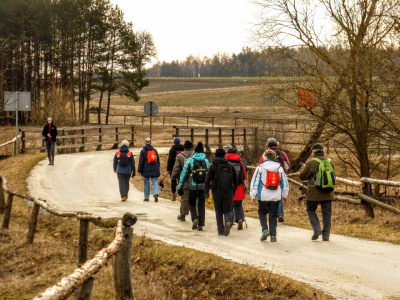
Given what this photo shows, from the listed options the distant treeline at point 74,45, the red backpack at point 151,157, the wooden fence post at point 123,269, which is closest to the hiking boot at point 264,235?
the wooden fence post at point 123,269

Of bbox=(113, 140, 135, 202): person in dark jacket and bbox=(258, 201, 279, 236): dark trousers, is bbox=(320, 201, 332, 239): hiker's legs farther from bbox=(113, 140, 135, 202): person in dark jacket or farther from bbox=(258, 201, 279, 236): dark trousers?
bbox=(113, 140, 135, 202): person in dark jacket

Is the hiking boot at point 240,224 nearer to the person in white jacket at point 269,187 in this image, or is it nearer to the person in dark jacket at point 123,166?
the person in white jacket at point 269,187

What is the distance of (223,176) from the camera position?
35.5ft

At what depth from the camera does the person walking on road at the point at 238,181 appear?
1129 cm

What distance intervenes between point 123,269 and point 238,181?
4638 mm

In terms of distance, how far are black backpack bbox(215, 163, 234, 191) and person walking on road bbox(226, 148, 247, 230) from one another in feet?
1.03

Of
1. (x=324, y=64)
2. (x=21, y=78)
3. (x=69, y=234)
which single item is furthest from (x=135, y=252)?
(x=21, y=78)

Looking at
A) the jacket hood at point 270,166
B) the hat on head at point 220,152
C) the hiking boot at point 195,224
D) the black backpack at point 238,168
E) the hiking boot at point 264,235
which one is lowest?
the hiking boot at point 195,224

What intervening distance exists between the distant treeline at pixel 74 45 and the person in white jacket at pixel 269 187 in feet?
145

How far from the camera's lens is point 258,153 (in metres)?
29.3

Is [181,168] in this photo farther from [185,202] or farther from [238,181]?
[238,181]

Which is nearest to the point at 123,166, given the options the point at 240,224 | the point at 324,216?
the point at 240,224

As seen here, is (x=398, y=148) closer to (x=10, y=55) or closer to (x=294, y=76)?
(x=294, y=76)

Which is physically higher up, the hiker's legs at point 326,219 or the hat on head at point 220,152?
the hat on head at point 220,152
